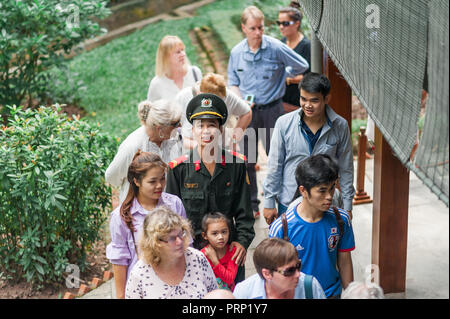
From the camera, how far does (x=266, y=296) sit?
121 inches

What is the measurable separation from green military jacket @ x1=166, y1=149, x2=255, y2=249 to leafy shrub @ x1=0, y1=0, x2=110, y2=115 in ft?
18.5

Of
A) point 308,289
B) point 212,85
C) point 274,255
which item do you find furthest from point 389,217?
point 274,255

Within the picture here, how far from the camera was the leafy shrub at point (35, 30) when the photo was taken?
358 inches

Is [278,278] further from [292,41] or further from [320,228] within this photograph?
[292,41]

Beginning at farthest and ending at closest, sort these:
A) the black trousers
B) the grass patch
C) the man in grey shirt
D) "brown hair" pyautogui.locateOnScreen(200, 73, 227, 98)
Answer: the grass patch
the black trousers
"brown hair" pyautogui.locateOnScreen(200, 73, 227, 98)
the man in grey shirt

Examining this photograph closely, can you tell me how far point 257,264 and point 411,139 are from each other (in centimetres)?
102

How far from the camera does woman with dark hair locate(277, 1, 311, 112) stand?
7.09 meters

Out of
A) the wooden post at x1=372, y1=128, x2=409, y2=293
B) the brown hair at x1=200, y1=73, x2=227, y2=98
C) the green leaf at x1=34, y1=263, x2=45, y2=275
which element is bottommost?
the green leaf at x1=34, y1=263, x2=45, y2=275

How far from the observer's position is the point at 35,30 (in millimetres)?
9539

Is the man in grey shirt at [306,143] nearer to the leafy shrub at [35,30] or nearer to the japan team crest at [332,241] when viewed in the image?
the japan team crest at [332,241]

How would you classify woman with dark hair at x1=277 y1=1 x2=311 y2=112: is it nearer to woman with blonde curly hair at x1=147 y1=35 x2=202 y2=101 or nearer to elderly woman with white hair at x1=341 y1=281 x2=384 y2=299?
woman with blonde curly hair at x1=147 y1=35 x2=202 y2=101

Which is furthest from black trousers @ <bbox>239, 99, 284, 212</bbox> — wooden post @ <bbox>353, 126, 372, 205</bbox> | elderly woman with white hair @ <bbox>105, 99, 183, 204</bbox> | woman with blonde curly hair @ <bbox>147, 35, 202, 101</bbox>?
elderly woman with white hair @ <bbox>105, 99, 183, 204</bbox>

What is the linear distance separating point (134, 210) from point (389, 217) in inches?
82.3
